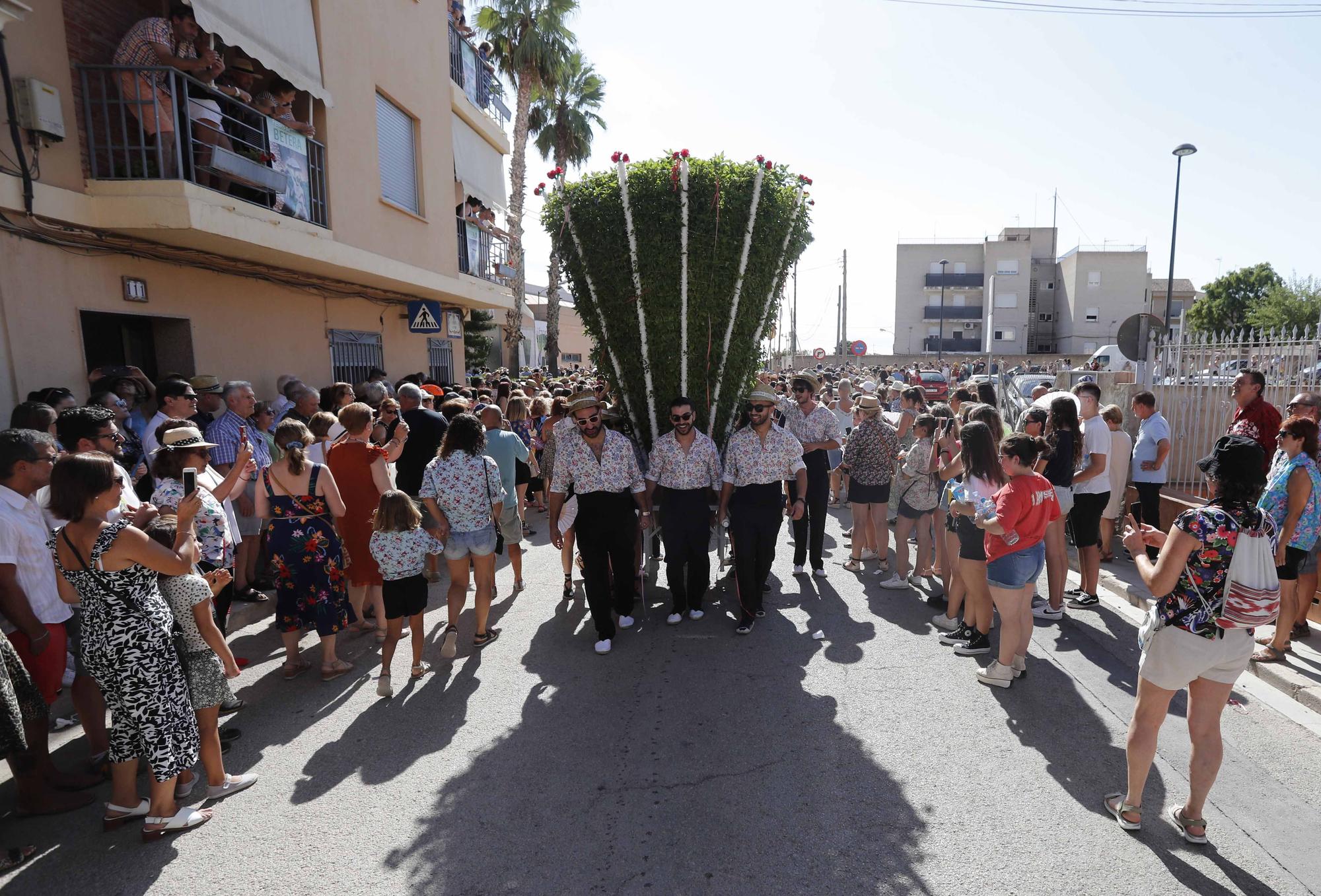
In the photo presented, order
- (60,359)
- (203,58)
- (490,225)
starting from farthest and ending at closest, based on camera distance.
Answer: (490,225) → (203,58) → (60,359)

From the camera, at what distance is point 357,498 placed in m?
5.36

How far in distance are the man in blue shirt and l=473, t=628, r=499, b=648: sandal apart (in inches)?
43.2

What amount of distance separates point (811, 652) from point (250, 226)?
22.9 feet

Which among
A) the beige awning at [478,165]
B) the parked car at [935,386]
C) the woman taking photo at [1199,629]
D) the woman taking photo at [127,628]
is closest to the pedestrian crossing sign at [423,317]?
the beige awning at [478,165]

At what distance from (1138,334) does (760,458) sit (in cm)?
631

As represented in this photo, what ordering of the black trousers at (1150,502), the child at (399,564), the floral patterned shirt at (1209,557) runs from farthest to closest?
the black trousers at (1150,502) < the child at (399,564) < the floral patterned shirt at (1209,557)

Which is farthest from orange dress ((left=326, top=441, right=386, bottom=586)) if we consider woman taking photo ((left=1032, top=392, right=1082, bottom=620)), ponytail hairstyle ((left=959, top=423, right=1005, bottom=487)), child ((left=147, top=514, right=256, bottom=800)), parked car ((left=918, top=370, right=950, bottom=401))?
parked car ((left=918, top=370, right=950, bottom=401))

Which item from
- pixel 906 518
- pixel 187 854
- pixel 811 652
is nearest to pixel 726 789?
pixel 811 652

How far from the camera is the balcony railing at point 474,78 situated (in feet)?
47.6

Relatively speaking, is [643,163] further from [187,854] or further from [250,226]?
[187,854]

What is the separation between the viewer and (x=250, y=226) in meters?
7.36

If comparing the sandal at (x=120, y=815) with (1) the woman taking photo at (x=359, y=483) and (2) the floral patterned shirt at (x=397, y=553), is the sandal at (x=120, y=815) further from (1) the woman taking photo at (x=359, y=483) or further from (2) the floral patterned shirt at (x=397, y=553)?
(1) the woman taking photo at (x=359, y=483)

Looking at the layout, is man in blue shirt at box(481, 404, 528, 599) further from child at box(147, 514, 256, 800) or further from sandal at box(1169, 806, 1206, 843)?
sandal at box(1169, 806, 1206, 843)

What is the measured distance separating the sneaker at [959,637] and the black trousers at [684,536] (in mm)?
1923
